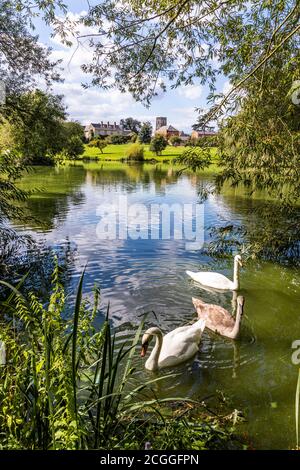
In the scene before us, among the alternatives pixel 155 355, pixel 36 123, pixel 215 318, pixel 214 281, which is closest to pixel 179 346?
pixel 155 355

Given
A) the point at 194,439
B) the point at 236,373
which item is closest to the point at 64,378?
the point at 194,439

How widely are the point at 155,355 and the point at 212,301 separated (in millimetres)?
3475

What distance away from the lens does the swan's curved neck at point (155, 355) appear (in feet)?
19.4

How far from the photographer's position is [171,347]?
6.11m

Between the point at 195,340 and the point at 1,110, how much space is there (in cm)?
760

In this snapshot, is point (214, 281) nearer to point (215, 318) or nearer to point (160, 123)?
point (215, 318)

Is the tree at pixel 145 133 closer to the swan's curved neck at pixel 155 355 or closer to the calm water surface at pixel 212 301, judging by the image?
the calm water surface at pixel 212 301

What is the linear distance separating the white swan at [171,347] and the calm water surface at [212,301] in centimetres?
20

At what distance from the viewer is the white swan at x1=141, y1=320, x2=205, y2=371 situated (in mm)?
5922

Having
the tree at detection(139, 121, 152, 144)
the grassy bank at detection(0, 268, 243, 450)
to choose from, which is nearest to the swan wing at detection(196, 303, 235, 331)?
the grassy bank at detection(0, 268, 243, 450)

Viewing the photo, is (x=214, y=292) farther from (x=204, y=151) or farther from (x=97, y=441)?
(x=97, y=441)

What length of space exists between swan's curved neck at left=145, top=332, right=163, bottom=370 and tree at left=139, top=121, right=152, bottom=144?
100 metres

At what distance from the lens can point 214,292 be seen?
31.5 feet

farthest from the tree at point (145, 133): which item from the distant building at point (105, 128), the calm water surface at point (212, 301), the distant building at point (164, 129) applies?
the calm water surface at point (212, 301)
